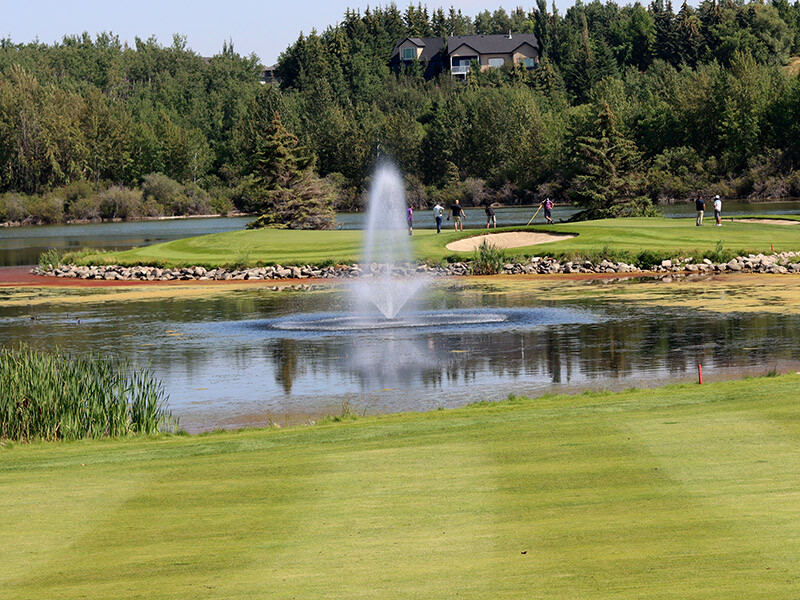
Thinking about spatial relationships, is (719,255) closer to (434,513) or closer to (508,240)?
(508,240)

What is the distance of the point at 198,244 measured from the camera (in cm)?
6044

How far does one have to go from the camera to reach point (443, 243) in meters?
55.3

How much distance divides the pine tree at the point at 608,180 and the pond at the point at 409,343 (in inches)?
1388

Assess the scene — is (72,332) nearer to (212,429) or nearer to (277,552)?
(212,429)

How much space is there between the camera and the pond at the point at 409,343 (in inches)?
840

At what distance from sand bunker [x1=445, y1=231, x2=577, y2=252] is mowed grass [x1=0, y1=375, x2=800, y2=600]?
129ft

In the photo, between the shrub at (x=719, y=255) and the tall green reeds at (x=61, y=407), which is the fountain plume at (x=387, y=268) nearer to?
the shrub at (x=719, y=255)

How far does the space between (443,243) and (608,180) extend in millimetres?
26885

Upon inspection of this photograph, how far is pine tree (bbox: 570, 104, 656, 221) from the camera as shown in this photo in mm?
77500

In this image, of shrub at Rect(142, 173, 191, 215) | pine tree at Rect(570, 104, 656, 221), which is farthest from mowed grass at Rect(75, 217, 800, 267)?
shrub at Rect(142, 173, 191, 215)

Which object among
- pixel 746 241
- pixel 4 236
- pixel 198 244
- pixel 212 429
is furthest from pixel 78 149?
pixel 212 429

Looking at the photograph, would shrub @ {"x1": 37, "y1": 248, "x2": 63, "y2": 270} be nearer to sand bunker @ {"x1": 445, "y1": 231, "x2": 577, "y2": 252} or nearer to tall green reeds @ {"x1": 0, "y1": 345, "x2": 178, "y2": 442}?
sand bunker @ {"x1": 445, "y1": 231, "x2": 577, "y2": 252}

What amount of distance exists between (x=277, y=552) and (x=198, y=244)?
52.8m

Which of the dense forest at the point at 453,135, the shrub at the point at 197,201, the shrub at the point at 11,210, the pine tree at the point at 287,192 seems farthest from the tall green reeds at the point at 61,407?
the shrub at the point at 197,201
